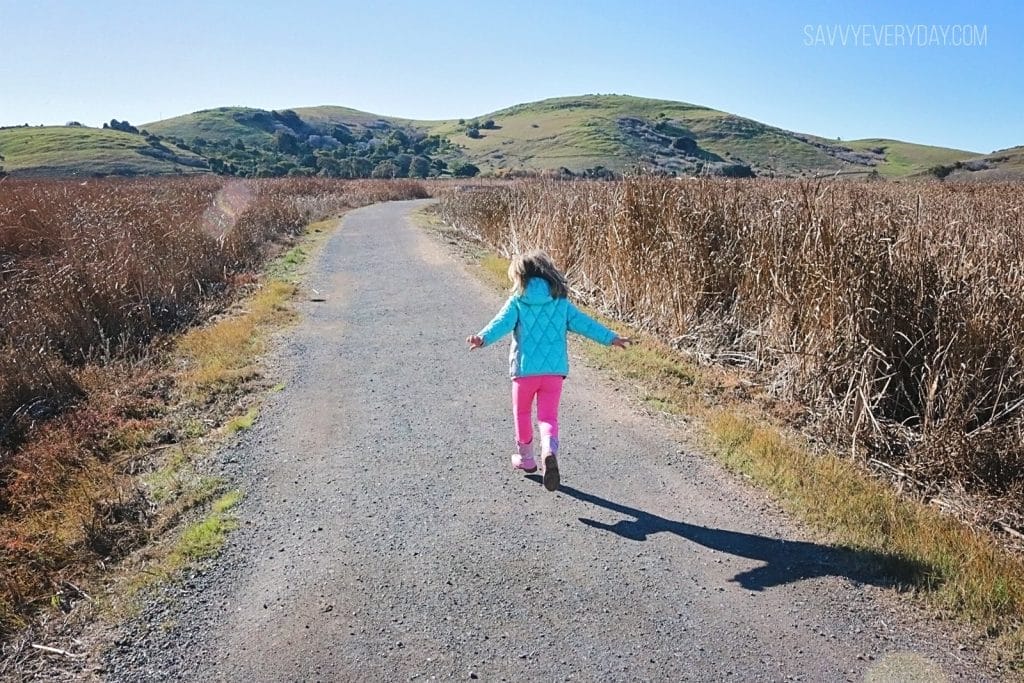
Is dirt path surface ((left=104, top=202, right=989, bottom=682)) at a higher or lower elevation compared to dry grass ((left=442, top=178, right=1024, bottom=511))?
lower

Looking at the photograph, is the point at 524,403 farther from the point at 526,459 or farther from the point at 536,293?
the point at 536,293

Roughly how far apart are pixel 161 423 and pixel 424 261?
974 centimetres

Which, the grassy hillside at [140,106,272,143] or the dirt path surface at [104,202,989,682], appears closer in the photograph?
the dirt path surface at [104,202,989,682]

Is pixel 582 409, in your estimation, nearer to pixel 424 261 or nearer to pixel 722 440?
pixel 722 440

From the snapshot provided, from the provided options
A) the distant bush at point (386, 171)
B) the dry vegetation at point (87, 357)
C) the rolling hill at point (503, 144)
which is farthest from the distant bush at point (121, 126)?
the dry vegetation at point (87, 357)

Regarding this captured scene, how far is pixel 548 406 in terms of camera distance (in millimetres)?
4711

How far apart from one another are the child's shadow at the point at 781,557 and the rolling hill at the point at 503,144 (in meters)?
60.0

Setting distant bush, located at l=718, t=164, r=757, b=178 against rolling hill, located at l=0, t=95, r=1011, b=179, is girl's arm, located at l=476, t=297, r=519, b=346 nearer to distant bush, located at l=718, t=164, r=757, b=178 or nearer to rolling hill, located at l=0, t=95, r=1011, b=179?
distant bush, located at l=718, t=164, r=757, b=178

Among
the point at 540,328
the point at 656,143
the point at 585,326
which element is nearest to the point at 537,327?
the point at 540,328

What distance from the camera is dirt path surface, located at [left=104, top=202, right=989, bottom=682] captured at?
303 cm

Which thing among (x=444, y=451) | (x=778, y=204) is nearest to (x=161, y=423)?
(x=444, y=451)

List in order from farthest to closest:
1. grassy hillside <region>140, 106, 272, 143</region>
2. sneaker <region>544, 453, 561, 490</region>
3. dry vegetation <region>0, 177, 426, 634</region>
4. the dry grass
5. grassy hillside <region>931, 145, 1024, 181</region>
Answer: grassy hillside <region>140, 106, 272, 143</region> → grassy hillside <region>931, 145, 1024, 181</region> → the dry grass → sneaker <region>544, 453, 561, 490</region> → dry vegetation <region>0, 177, 426, 634</region>

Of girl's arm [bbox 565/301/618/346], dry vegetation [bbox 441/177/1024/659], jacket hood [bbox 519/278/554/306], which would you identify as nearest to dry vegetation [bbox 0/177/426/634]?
jacket hood [bbox 519/278/554/306]

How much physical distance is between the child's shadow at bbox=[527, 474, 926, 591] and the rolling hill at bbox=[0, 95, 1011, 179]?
6001 cm
